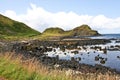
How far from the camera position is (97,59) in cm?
5894

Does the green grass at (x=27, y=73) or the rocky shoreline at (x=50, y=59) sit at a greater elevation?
the green grass at (x=27, y=73)

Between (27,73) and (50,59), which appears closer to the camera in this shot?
(27,73)

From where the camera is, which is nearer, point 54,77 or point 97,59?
point 54,77

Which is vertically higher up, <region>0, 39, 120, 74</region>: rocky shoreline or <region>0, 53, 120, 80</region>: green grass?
<region>0, 53, 120, 80</region>: green grass

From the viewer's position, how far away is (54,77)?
53.8 feet

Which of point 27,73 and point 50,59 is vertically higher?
point 27,73

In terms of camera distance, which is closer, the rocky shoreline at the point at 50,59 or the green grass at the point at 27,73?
the green grass at the point at 27,73

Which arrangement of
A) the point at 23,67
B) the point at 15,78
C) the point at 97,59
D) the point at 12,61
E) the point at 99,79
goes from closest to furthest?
the point at 99,79
the point at 15,78
the point at 23,67
the point at 12,61
the point at 97,59

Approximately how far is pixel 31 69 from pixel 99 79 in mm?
4040

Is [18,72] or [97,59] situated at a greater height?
[18,72]

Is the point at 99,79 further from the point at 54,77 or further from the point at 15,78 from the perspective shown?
the point at 15,78

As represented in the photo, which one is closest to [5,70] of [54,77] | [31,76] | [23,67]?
[23,67]

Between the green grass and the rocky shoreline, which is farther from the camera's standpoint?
the rocky shoreline

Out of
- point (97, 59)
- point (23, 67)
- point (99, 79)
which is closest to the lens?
point (99, 79)
